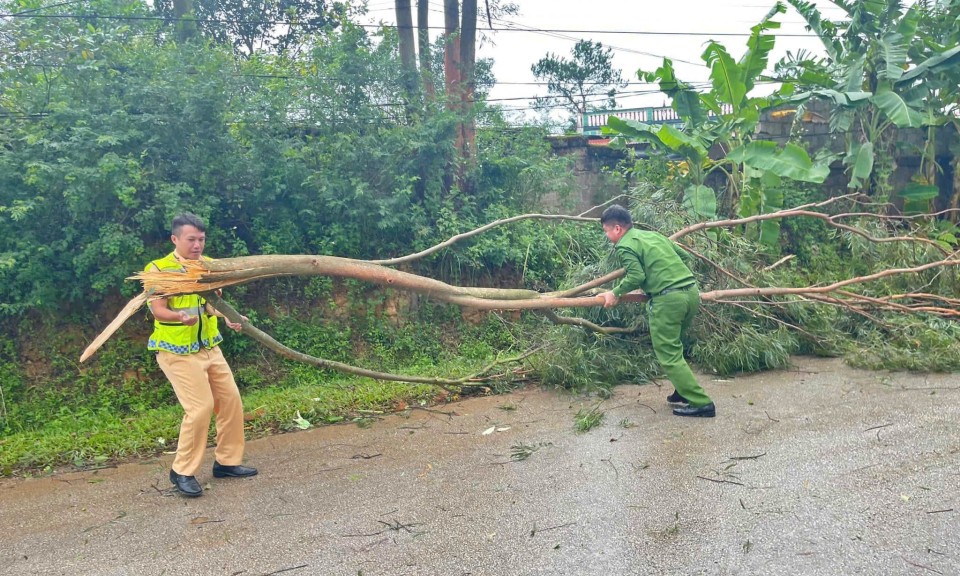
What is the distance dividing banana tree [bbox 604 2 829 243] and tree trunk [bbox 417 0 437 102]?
262cm

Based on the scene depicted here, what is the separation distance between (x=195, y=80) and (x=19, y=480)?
4.57 metres

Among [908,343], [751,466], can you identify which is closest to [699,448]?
[751,466]

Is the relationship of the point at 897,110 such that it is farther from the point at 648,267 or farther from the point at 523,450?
the point at 523,450

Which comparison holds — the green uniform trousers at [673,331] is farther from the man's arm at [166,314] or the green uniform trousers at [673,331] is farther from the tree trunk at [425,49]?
the tree trunk at [425,49]

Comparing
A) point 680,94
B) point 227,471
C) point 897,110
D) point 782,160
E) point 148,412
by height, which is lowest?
point 148,412

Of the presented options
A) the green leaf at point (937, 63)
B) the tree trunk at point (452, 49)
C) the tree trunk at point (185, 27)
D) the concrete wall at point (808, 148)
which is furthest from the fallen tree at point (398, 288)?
the tree trunk at point (185, 27)

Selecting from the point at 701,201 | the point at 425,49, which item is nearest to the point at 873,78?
the point at 701,201

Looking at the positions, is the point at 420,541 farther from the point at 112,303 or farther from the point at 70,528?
the point at 112,303

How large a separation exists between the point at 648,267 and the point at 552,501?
253 centimetres

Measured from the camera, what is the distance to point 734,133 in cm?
1040

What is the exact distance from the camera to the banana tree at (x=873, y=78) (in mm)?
10031

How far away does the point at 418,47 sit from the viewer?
985 cm

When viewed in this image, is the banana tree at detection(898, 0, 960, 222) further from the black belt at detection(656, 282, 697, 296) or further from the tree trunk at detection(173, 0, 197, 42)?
the tree trunk at detection(173, 0, 197, 42)

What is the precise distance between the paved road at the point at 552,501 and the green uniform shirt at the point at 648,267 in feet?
3.56
